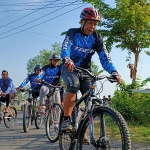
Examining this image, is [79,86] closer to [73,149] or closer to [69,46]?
[69,46]

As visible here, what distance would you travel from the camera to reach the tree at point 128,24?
547 inches

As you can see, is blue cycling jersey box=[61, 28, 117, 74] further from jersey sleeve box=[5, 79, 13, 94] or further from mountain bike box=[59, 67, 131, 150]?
jersey sleeve box=[5, 79, 13, 94]

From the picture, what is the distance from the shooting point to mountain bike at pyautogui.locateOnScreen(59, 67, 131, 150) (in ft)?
11.0

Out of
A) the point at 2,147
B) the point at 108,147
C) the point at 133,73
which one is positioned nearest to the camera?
the point at 108,147

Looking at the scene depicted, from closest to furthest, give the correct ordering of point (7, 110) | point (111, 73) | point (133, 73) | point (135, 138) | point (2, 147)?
point (111, 73)
point (2, 147)
point (135, 138)
point (7, 110)
point (133, 73)

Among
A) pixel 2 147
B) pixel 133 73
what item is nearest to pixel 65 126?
pixel 2 147

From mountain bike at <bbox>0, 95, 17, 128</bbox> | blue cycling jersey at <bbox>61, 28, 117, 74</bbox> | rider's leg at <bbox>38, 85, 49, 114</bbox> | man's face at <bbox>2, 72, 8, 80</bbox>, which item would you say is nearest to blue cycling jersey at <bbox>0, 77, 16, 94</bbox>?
man's face at <bbox>2, 72, 8, 80</bbox>

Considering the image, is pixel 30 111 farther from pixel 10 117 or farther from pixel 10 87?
pixel 10 117

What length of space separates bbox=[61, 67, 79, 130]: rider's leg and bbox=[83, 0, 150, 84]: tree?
937cm

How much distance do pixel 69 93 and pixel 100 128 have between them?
936 mm

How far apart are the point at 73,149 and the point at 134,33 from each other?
10.9m

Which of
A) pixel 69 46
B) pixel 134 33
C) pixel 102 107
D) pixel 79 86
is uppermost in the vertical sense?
pixel 134 33

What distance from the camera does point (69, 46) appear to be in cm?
440

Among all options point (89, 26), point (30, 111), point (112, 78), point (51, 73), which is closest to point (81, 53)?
point (89, 26)
